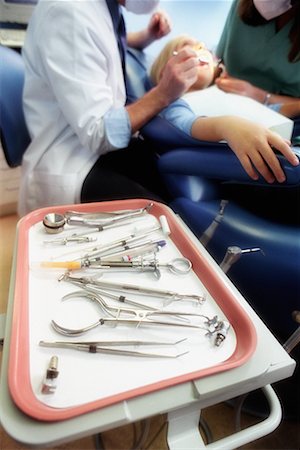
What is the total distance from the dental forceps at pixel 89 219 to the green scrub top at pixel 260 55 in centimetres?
64

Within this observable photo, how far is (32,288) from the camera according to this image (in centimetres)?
46

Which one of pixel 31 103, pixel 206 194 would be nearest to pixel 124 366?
pixel 206 194

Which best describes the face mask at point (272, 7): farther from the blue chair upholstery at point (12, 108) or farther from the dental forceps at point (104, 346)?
the dental forceps at point (104, 346)

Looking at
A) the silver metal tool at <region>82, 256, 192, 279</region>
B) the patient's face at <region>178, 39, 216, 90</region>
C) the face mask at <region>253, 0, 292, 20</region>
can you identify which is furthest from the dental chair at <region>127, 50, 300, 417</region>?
the face mask at <region>253, 0, 292, 20</region>

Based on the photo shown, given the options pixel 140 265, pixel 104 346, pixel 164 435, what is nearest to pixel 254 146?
pixel 140 265

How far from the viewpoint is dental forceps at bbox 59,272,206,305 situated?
0.46m

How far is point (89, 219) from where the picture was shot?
598 mm

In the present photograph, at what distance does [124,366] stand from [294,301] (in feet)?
1.22

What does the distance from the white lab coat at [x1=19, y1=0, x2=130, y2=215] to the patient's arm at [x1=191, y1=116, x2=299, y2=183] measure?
24 centimetres

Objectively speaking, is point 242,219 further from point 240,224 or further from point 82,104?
point 82,104

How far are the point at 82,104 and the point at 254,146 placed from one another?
364 millimetres

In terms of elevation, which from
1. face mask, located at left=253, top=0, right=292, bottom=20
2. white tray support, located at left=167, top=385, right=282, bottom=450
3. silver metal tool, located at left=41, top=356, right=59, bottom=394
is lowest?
white tray support, located at left=167, top=385, right=282, bottom=450

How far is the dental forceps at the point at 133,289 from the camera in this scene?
→ 1.51 feet

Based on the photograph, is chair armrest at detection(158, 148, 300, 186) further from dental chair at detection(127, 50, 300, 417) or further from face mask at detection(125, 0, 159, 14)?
face mask at detection(125, 0, 159, 14)
